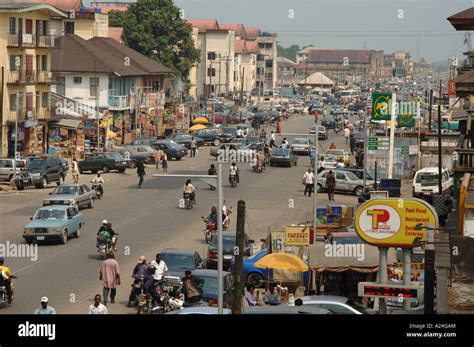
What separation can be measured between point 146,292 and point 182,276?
7.48 feet

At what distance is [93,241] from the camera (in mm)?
40062

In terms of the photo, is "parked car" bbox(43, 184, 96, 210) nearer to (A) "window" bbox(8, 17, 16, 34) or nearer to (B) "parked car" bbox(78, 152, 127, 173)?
(B) "parked car" bbox(78, 152, 127, 173)

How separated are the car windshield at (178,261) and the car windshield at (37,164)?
81.4ft

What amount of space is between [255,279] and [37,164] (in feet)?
84.2

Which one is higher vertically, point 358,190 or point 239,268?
point 239,268

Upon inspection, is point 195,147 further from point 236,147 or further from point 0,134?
point 0,134

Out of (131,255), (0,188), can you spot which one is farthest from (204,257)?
(0,188)

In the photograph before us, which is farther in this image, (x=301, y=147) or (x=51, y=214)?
(x=301, y=147)

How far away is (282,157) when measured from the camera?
70875mm

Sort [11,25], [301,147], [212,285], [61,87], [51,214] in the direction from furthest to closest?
[61,87] → [301,147] → [11,25] → [51,214] → [212,285]

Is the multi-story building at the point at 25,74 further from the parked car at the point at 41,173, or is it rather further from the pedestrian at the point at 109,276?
the pedestrian at the point at 109,276

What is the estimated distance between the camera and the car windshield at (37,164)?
5619 centimetres

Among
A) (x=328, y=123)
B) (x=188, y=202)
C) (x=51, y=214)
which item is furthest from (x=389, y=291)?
(x=328, y=123)

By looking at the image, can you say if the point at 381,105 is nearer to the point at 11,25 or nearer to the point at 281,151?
the point at 281,151
